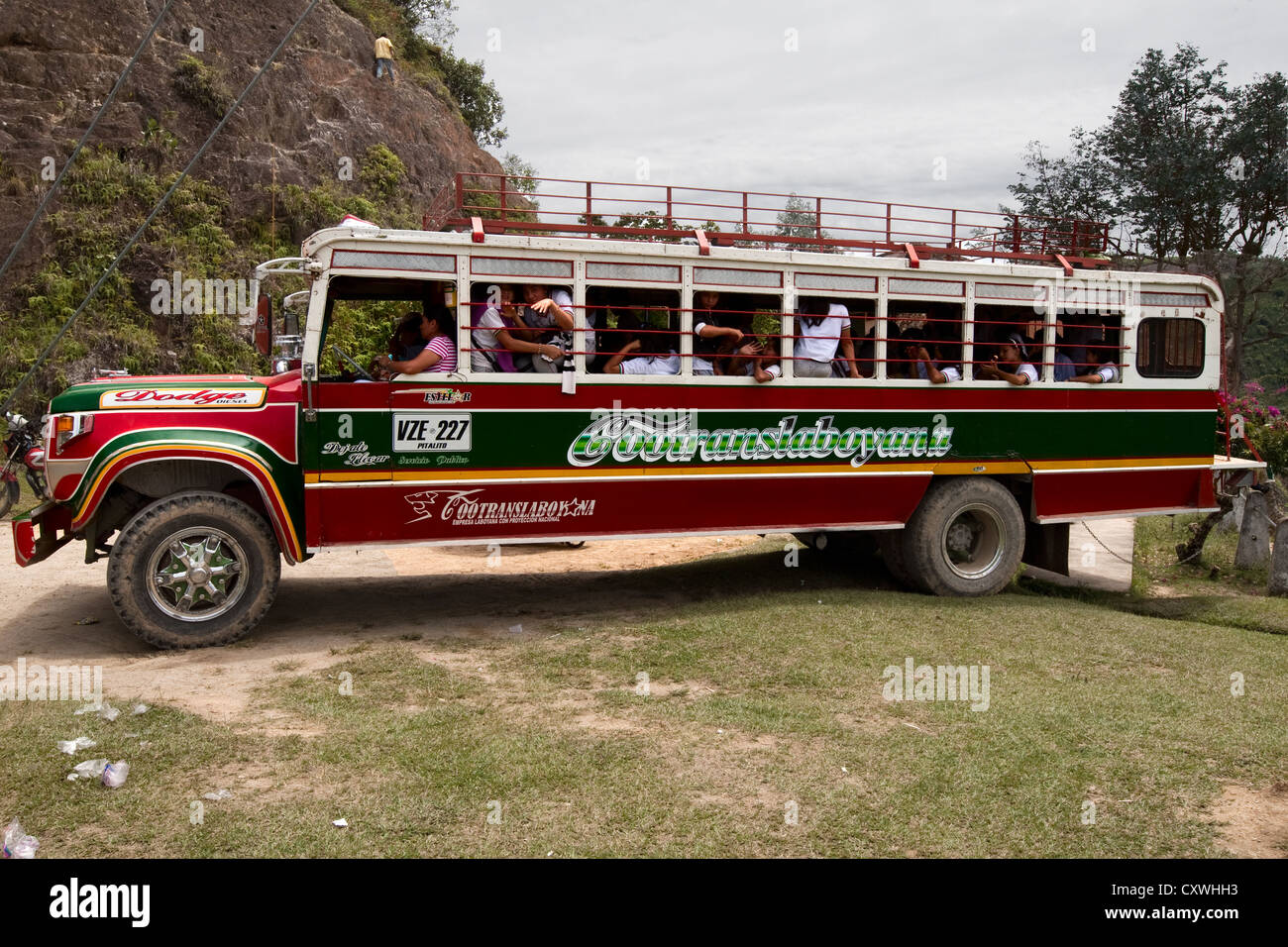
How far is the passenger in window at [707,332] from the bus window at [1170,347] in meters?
3.98

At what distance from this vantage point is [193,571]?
22.5 ft

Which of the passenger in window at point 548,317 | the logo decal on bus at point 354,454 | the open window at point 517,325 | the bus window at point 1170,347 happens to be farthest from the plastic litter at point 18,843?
the bus window at point 1170,347

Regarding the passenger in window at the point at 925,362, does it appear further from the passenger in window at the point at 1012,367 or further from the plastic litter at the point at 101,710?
the plastic litter at the point at 101,710

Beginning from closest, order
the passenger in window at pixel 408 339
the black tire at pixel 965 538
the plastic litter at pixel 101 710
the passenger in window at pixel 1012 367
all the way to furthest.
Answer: the plastic litter at pixel 101 710
the passenger in window at pixel 408 339
the black tire at pixel 965 538
the passenger in window at pixel 1012 367

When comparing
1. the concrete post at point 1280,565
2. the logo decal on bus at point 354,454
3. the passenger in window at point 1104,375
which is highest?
the passenger in window at point 1104,375

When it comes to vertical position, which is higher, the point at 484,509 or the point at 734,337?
the point at 734,337

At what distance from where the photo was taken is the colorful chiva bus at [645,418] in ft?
22.8

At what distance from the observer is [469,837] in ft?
13.7

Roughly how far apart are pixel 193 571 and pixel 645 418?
11.1ft

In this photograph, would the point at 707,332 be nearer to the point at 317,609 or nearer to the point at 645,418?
the point at 645,418

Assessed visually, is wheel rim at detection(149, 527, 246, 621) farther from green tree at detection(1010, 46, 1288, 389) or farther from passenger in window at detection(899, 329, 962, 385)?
green tree at detection(1010, 46, 1288, 389)

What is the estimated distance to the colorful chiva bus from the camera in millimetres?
6949

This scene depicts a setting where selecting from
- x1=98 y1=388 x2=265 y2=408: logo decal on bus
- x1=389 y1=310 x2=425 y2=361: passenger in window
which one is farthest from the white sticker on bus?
x1=98 y1=388 x2=265 y2=408: logo decal on bus

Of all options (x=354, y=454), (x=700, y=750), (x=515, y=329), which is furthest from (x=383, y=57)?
(x=700, y=750)
